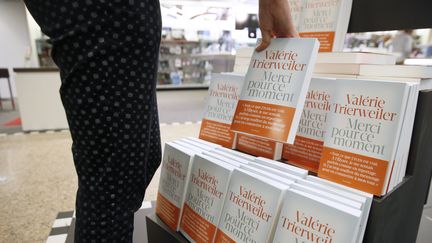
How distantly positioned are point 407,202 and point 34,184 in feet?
6.90

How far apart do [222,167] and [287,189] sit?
19 cm

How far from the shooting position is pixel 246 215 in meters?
0.66

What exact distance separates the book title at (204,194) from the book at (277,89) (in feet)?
0.51

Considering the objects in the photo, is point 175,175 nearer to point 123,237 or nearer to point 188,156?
point 188,156

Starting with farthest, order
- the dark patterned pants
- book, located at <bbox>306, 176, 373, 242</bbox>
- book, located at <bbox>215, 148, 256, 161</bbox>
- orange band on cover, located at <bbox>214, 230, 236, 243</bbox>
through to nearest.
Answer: book, located at <bbox>215, 148, 256, 161</bbox> < orange band on cover, located at <bbox>214, 230, 236, 243</bbox> < book, located at <bbox>306, 176, 373, 242</bbox> < the dark patterned pants

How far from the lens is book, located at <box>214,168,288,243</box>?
24.3 inches

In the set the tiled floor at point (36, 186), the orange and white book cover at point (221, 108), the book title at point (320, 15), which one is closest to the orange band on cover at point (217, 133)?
the orange and white book cover at point (221, 108)

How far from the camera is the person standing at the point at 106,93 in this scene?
0.47 metres

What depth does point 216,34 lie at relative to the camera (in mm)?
6590

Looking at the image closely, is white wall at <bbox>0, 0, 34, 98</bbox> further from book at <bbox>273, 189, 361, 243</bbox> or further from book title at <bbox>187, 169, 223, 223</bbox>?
book at <bbox>273, 189, 361, 243</bbox>

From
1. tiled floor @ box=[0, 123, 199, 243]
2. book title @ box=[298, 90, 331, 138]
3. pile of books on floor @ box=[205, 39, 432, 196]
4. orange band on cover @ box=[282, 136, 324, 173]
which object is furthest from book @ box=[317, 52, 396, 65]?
tiled floor @ box=[0, 123, 199, 243]

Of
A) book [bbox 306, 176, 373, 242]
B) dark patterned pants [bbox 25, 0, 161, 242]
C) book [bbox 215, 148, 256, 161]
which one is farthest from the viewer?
book [bbox 215, 148, 256, 161]

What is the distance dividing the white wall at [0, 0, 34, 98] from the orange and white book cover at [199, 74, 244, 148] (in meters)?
6.92

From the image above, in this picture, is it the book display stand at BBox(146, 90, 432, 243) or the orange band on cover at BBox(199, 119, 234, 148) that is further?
the orange band on cover at BBox(199, 119, 234, 148)
